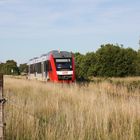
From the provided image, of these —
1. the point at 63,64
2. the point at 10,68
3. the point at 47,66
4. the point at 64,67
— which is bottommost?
the point at 64,67

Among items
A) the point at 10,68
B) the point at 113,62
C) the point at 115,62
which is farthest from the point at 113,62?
the point at 10,68

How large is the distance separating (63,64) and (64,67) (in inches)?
10.1

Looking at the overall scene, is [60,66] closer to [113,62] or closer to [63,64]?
[63,64]

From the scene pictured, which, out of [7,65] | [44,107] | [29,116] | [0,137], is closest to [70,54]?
[44,107]

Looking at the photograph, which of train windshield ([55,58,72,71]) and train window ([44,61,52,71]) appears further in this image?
train window ([44,61,52,71])

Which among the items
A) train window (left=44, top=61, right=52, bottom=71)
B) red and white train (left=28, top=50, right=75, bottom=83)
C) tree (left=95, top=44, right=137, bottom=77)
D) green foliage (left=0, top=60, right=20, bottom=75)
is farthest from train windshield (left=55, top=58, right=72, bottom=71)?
green foliage (left=0, top=60, right=20, bottom=75)

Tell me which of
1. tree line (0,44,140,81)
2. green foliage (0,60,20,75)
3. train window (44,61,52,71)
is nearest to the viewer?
train window (44,61,52,71)

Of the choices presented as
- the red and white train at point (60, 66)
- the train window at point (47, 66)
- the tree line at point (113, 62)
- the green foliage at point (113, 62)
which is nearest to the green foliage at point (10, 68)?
the tree line at point (113, 62)

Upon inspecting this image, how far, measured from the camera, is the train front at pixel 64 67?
3384 centimetres

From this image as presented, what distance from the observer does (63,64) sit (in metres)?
34.3

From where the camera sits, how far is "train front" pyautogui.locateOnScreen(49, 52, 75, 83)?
33.8 meters

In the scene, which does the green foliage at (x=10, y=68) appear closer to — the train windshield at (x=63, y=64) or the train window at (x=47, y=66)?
the train window at (x=47, y=66)

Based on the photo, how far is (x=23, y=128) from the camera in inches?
364

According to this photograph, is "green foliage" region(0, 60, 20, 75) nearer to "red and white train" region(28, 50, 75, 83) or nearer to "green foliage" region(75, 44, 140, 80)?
"green foliage" region(75, 44, 140, 80)
